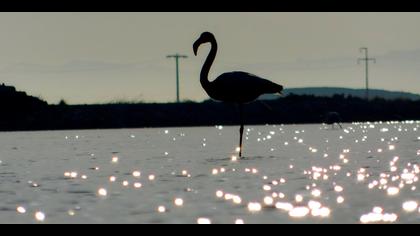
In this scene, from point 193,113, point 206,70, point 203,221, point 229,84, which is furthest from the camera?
point 193,113

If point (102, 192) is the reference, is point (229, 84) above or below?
above

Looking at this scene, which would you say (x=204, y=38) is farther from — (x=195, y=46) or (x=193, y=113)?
(x=193, y=113)

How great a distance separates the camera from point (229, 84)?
79.9ft

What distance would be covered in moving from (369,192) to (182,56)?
366 feet

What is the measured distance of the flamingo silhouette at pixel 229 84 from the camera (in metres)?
24.4

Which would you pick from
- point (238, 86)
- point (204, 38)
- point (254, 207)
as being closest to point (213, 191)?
point (254, 207)

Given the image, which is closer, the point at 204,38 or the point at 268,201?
the point at 268,201

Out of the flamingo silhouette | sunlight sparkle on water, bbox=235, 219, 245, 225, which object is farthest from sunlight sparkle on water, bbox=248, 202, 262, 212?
the flamingo silhouette

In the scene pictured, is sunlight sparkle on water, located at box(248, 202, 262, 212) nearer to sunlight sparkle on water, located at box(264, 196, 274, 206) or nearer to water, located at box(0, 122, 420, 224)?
water, located at box(0, 122, 420, 224)

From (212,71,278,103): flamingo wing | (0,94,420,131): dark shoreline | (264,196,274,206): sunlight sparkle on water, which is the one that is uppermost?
(0,94,420,131): dark shoreline

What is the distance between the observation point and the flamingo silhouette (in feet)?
80.1

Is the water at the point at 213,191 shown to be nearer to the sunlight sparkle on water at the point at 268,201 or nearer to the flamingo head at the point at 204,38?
the sunlight sparkle on water at the point at 268,201
